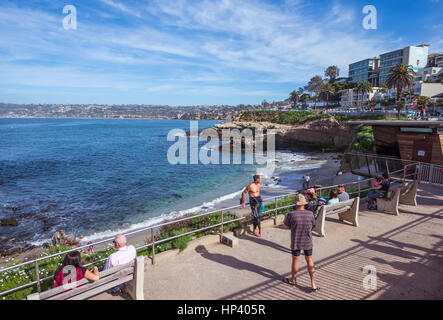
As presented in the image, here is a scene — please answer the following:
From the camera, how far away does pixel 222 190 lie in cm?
2689

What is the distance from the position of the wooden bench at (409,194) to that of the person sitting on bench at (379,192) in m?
1.21

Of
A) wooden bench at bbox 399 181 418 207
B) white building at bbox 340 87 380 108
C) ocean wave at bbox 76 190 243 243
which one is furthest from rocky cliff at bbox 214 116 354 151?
white building at bbox 340 87 380 108

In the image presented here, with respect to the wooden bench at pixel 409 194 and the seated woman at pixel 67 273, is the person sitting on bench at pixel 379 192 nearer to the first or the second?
the wooden bench at pixel 409 194

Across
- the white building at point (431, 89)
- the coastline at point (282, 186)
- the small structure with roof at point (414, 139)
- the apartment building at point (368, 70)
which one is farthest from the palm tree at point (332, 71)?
the small structure with roof at point (414, 139)

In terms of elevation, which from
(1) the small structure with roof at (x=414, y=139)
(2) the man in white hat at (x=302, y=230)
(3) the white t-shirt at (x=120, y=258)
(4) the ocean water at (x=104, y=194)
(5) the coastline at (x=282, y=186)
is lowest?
(4) the ocean water at (x=104, y=194)

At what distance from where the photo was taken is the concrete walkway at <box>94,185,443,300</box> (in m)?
4.80

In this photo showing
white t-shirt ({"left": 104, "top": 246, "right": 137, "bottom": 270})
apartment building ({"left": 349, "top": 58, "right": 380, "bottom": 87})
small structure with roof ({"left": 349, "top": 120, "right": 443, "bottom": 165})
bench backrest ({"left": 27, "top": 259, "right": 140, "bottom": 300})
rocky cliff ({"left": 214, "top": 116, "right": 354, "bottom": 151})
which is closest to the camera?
bench backrest ({"left": 27, "top": 259, "right": 140, "bottom": 300})

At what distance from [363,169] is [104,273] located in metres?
17.2

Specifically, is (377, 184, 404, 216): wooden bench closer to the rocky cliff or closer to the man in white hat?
the man in white hat

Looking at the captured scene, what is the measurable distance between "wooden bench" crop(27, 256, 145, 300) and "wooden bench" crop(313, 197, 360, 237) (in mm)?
4894

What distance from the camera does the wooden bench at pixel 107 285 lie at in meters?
3.72

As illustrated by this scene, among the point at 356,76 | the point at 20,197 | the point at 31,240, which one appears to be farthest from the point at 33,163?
the point at 356,76

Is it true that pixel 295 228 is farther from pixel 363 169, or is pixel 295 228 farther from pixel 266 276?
pixel 363 169

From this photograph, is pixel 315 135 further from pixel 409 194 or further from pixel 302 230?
pixel 302 230
